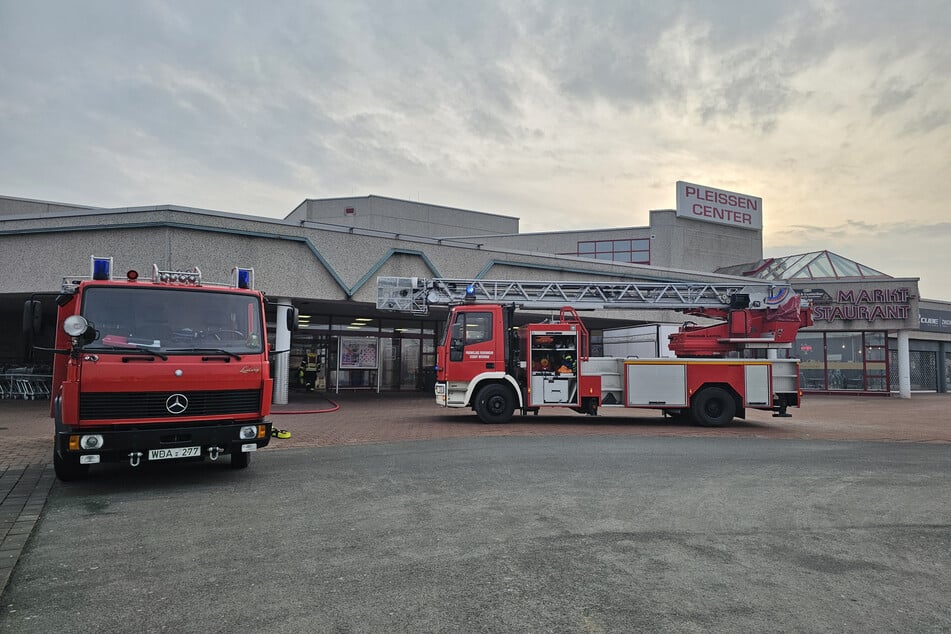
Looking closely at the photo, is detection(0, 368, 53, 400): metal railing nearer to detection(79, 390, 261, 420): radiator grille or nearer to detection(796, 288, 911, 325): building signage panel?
detection(79, 390, 261, 420): radiator grille

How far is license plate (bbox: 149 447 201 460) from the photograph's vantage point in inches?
259

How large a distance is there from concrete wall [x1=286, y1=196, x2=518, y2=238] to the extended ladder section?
89.1 feet

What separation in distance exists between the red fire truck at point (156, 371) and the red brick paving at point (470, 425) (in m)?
3.07

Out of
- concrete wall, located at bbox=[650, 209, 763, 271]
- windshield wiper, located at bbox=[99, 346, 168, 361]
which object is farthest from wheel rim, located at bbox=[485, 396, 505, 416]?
concrete wall, located at bbox=[650, 209, 763, 271]

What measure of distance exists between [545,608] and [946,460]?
8.92 m

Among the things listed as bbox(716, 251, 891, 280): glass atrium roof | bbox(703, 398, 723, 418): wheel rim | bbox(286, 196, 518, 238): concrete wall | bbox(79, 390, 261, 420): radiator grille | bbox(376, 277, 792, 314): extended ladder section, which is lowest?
bbox(703, 398, 723, 418): wheel rim

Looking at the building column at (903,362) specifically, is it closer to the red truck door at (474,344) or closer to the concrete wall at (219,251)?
the concrete wall at (219,251)

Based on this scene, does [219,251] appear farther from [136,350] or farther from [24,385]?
[136,350]

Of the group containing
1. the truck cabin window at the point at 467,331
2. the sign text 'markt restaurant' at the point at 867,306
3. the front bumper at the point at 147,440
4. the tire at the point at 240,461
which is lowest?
the tire at the point at 240,461

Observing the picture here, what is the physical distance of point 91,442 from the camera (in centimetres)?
630

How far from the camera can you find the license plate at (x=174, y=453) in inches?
259

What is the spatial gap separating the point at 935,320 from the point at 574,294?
24034 mm

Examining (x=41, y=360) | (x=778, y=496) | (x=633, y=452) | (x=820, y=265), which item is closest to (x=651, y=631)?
(x=778, y=496)

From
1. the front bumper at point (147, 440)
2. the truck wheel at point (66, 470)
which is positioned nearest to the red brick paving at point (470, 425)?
the truck wheel at point (66, 470)
